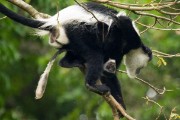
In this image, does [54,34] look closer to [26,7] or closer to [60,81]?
[26,7]

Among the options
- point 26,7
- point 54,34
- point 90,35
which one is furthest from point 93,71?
point 26,7

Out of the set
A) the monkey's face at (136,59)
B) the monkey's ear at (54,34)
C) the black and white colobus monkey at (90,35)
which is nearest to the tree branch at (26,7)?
the black and white colobus monkey at (90,35)

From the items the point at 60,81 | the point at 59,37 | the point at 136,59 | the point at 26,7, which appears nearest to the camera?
the point at 26,7

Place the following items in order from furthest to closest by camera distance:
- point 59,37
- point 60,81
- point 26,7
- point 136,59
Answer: point 60,81, point 136,59, point 59,37, point 26,7

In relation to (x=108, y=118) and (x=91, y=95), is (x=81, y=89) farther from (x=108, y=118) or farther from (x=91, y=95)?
(x=108, y=118)

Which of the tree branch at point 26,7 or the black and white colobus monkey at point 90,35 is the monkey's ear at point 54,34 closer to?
the black and white colobus monkey at point 90,35

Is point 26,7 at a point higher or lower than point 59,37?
higher

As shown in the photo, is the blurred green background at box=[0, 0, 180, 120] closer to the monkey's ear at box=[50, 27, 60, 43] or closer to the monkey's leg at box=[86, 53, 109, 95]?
the monkey's ear at box=[50, 27, 60, 43]

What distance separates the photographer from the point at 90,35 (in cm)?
504

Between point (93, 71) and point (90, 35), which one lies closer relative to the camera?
point (93, 71)

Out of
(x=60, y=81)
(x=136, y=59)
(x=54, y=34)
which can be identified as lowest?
(x=60, y=81)

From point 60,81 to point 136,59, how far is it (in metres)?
5.32

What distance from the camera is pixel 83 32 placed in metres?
5.05

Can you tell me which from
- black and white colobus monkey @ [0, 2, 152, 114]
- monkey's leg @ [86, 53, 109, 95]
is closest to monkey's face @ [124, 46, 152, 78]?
black and white colobus monkey @ [0, 2, 152, 114]
